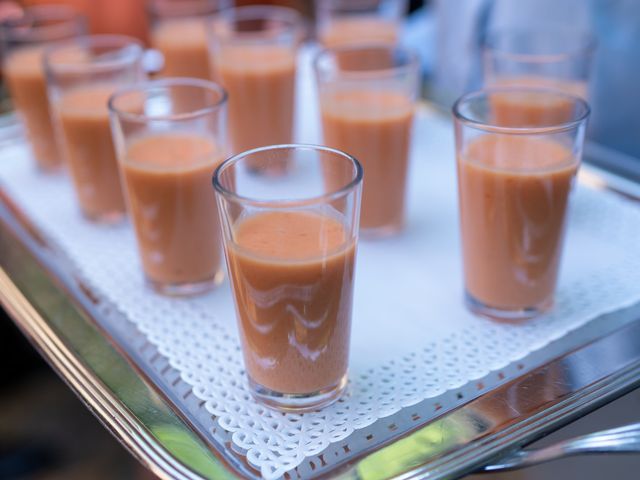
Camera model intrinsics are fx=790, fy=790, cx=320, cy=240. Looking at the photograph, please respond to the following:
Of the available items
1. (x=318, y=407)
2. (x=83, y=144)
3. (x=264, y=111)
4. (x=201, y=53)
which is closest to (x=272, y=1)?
(x=201, y=53)

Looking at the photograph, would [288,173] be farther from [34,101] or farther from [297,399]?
[34,101]

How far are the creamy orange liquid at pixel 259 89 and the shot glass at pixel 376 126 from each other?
17 centimetres

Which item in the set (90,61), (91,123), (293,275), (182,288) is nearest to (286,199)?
(293,275)

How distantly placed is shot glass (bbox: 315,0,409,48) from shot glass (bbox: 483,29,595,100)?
337 millimetres

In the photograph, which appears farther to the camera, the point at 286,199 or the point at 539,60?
the point at 539,60

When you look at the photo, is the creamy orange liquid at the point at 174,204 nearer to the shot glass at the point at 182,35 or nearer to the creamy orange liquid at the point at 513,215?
the creamy orange liquid at the point at 513,215

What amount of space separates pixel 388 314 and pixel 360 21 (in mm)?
757

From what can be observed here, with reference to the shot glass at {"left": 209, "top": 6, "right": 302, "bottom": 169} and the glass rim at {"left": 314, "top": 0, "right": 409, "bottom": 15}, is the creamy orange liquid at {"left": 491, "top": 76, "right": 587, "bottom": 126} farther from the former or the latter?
the glass rim at {"left": 314, "top": 0, "right": 409, "bottom": 15}

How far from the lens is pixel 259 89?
1.26 metres

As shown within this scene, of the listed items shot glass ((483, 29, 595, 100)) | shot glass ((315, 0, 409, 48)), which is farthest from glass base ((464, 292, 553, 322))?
shot glass ((315, 0, 409, 48))

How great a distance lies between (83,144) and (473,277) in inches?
23.1

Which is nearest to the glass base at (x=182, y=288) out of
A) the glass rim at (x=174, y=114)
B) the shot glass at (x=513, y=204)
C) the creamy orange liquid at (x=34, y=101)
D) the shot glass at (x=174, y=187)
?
the shot glass at (x=174, y=187)

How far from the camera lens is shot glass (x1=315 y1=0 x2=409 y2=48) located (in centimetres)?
148

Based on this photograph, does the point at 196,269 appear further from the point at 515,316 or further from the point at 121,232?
the point at 515,316
